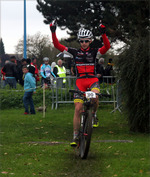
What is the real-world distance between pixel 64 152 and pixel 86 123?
1018mm

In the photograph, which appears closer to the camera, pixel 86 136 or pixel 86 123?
pixel 86 136

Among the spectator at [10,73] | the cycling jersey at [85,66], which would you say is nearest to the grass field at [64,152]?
the cycling jersey at [85,66]

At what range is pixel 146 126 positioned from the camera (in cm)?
993

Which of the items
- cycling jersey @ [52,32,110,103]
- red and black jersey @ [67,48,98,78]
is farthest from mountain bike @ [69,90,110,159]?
red and black jersey @ [67,48,98,78]

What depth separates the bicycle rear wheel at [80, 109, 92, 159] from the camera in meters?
6.94

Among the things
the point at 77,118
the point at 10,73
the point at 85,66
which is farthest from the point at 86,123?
the point at 10,73

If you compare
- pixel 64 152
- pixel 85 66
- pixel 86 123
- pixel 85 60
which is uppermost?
pixel 85 60

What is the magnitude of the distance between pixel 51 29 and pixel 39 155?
2.42 metres

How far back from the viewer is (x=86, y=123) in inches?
284

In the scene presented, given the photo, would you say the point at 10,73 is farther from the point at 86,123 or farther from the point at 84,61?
the point at 86,123

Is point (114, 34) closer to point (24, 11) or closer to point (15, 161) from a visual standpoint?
point (24, 11)

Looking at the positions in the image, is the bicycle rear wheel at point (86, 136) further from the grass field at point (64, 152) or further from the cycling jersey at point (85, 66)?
the cycling jersey at point (85, 66)

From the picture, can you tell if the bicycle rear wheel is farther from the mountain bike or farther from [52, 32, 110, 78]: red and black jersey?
[52, 32, 110, 78]: red and black jersey

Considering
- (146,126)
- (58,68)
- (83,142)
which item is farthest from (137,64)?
(58,68)
